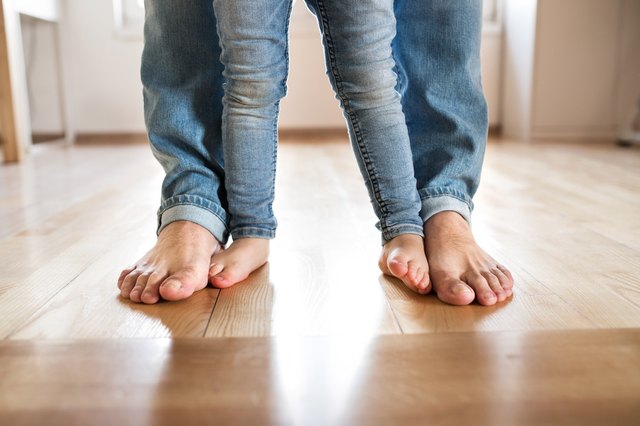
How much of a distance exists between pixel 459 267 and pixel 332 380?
34 cm

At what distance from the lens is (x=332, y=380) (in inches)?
23.3

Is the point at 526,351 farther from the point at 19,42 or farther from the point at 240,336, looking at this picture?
the point at 19,42

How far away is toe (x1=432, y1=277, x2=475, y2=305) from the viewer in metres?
0.80

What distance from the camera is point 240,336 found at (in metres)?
0.70

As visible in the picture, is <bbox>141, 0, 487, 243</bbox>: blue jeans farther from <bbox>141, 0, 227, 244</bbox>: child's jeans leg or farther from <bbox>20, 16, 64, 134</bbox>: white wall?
<bbox>20, 16, 64, 134</bbox>: white wall

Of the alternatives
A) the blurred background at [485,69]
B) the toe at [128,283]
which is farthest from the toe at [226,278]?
the blurred background at [485,69]

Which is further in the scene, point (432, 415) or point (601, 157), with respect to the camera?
point (601, 157)

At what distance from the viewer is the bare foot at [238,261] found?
2.92 ft

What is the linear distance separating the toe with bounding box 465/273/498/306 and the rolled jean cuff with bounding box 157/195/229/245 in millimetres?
371

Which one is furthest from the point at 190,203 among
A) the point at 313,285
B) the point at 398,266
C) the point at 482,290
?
the point at 482,290

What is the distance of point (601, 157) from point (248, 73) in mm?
2103

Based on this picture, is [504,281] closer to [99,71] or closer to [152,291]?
[152,291]

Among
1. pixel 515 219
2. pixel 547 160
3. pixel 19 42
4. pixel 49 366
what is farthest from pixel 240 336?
pixel 19 42

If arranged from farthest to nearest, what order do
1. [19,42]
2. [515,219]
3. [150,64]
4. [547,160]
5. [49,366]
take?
[19,42]
[547,160]
[515,219]
[150,64]
[49,366]
